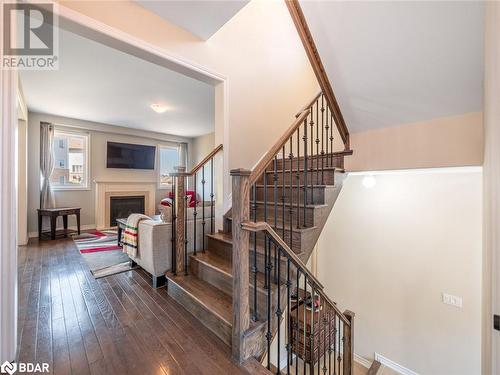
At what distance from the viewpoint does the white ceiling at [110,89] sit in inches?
112

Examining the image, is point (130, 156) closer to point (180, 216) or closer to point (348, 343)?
point (180, 216)

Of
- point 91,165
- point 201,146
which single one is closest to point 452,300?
point 201,146

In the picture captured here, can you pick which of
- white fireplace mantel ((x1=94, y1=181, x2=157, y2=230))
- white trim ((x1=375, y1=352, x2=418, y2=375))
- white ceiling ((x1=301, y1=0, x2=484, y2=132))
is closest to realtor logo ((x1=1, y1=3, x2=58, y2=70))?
white ceiling ((x1=301, y1=0, x2=484, y2=132))

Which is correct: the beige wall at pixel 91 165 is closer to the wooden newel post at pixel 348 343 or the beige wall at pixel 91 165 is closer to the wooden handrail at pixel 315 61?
the wooden handrail at pixel 315 61

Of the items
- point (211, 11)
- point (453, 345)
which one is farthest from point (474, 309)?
point (211, 11)

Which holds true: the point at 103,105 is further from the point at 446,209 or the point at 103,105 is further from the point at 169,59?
the point at 446,209

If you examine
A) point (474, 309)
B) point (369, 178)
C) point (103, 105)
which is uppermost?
point (103, 105)

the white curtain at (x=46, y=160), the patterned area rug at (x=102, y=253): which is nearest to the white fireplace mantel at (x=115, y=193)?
the patterned area rug at (x=102, y=253)

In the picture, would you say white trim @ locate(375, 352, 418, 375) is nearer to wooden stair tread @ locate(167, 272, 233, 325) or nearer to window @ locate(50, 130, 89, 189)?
wooden stair tread @ locate(167, 272, 233, 325)

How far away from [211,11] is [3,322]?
279cm

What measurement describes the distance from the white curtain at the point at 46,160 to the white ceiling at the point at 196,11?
442 centimetres

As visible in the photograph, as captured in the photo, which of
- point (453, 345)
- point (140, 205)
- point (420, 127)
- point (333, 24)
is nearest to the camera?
point (333, 24)

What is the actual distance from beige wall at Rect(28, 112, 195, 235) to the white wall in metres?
5.29

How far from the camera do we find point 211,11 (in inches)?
83.4
